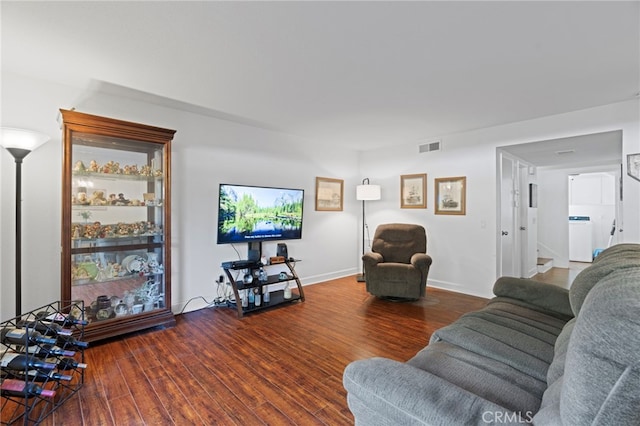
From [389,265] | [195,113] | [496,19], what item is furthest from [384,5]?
[389,265]

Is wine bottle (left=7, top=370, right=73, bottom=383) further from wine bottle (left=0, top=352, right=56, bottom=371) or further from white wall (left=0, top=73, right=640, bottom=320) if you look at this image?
white wall (left=0, top=73, right=640, bottom=320)

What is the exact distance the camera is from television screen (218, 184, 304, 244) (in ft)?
12.1

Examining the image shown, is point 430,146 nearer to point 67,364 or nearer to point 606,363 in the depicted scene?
point 606,363

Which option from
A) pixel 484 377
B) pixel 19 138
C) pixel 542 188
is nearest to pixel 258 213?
pixel 19 138

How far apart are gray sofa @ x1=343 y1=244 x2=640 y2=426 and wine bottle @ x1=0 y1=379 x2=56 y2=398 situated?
181cm

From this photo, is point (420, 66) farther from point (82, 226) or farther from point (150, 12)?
point (82, 226)

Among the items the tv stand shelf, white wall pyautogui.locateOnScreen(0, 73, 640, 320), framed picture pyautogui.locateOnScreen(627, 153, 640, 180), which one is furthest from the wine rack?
framed picture pyautogui.locateOnScreen(627, 153, 640, 180)

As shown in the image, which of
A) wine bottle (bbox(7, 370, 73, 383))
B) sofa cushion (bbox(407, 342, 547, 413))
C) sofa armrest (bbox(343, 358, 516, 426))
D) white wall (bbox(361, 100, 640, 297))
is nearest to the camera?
sofa armrest (bbox(343, 358, 516, 426))

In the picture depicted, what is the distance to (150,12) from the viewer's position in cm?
177

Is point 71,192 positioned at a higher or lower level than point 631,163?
lower

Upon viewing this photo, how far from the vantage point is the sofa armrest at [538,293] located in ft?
6.71

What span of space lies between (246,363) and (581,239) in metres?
8.54

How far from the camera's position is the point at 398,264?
396cm

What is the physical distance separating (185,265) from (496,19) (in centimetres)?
367
